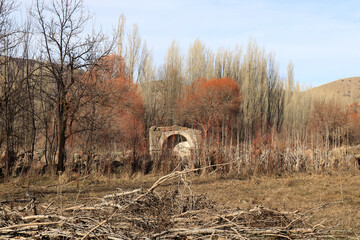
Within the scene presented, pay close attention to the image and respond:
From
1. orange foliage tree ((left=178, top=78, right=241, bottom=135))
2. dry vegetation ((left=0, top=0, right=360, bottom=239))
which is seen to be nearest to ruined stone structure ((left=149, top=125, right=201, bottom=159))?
dry vegetation ((left=0, top=0, right=360, bottom=239))

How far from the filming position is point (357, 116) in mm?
28625

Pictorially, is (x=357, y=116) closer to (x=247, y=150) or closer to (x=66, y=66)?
(x=247, y=150)

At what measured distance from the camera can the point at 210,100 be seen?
27703 mm

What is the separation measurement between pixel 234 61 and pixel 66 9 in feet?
74.5

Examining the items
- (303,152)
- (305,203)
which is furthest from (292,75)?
(305,203)

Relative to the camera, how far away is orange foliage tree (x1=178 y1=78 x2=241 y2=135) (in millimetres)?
27297

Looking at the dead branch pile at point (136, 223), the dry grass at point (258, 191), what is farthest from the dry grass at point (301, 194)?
the dead branch pile at point (136, 223)

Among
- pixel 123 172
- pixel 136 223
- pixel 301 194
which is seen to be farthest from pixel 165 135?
pixel 136 223

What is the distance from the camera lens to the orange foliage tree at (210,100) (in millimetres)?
27297

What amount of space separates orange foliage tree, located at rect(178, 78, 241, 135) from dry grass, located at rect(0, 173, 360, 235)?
55.0 ft

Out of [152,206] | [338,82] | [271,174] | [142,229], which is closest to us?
[142,229]

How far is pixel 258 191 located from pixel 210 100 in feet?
65.1

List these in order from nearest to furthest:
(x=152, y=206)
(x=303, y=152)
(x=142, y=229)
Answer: (x=142, y=229)
(x=152, y=206)
(x=303, y=152)

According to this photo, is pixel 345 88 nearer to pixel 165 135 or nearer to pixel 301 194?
pixel 165 135
